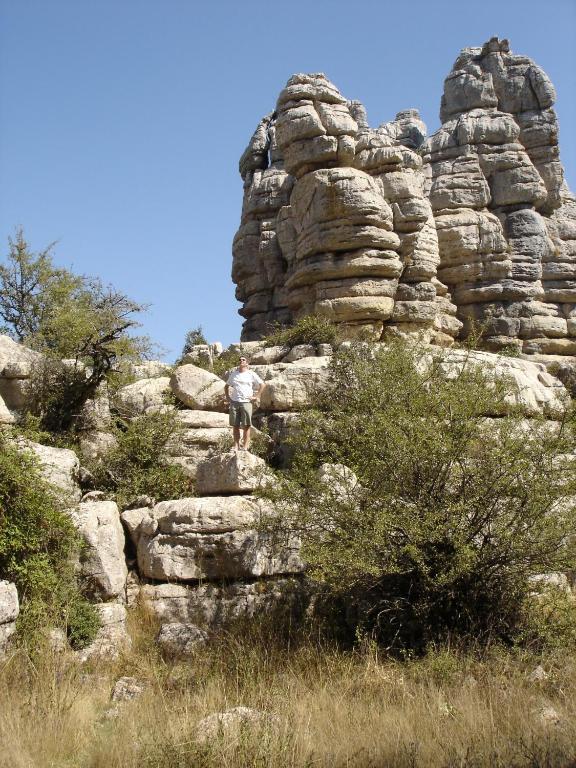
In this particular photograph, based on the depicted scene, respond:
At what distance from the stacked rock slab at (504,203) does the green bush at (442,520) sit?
831 inches

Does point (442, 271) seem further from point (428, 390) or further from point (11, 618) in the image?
point (11, 618)

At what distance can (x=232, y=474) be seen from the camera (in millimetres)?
10508

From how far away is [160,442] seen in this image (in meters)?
12.6

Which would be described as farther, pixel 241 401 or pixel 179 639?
pixel 241 401

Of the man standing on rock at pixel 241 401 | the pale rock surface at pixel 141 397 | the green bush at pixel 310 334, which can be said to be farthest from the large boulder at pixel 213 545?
the green bush at pixel 310 334

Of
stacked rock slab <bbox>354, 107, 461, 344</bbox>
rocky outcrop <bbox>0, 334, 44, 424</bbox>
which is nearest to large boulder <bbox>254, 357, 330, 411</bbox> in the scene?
rocky outcrop <bbox>0, 334, 44, 424</bbox>

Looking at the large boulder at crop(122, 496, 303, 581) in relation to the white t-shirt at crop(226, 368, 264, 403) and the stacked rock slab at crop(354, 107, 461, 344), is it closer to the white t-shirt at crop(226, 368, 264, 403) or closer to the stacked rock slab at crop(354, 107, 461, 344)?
the white t-shirt at crop(226, 368, 264, 403)

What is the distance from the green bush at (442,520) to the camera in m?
7.94

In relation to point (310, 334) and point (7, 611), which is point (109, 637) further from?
point (310, 334)

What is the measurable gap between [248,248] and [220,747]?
93.3 feet

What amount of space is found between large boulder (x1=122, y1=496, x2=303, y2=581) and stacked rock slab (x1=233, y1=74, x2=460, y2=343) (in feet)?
40.0

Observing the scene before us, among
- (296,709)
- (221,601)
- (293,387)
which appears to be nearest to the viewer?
→ (296,709)

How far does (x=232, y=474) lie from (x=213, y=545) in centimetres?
116

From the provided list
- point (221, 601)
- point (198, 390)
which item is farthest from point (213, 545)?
point (198, 390)
